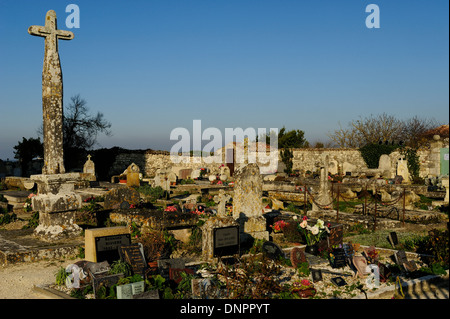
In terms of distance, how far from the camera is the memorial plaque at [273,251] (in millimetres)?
8477

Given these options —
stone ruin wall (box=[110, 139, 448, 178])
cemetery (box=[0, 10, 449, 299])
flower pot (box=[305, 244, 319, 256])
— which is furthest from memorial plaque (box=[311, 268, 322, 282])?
stone ruin wall (box=[110, 139, 448, 178])

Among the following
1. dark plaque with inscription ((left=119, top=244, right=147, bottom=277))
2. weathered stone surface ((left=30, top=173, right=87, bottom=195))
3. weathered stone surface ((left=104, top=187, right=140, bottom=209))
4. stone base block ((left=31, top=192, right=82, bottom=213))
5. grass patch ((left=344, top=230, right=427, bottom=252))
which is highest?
weathered stone surface ((left=30, top=173, right=87, bottom=195))

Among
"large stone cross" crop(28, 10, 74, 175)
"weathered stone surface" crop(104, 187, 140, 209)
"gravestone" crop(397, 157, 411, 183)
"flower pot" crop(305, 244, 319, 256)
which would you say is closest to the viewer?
"flower pot" crop(305, 244, 319, 256)

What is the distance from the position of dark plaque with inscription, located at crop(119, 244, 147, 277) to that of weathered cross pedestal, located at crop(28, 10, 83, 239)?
9.83ft

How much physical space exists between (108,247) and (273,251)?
323 cm

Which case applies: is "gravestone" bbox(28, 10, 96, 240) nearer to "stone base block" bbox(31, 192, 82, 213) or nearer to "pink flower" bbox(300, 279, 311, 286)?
"stone base block" bbox(31, 192, 82, 213)

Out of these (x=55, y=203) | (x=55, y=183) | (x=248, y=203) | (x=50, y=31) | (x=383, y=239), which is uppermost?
(x=50, y=31)

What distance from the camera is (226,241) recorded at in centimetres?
844

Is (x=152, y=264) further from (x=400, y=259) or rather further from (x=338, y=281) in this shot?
(x=400, y=259)

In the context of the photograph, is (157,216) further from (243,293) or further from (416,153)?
(416,153)

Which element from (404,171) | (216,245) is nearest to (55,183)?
(216,245)

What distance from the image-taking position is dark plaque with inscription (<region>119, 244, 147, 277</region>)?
6.95 m

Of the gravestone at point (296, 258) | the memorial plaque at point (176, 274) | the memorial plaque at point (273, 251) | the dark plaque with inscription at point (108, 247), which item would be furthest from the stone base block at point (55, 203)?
the gravestone at point (296, 258)
